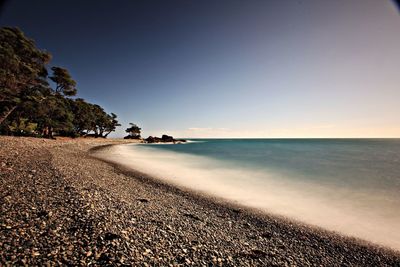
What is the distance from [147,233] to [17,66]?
2652 centimetres

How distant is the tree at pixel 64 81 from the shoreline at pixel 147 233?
3295 cm

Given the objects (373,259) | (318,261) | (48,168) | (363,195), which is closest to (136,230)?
(318,261)

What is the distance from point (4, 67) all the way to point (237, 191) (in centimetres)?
2717

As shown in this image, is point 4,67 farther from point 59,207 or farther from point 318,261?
point 318,261

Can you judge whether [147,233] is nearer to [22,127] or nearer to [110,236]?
[110,236]

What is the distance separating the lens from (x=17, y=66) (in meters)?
19.8

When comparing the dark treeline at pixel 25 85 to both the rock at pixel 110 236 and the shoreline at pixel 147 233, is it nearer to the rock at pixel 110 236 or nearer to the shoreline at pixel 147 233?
the shoreline at pixel 147 233

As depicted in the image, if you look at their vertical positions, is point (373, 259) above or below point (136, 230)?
below

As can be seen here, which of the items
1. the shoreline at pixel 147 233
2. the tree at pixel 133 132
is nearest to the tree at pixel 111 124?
the tree at pixel 133 132

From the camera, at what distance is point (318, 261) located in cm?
539

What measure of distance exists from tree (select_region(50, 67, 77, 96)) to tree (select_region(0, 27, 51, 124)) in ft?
17.2

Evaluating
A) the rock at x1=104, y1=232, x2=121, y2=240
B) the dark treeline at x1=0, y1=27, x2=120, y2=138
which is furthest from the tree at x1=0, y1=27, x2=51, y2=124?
the rock at x1=104, y1=232, x2=121, y2=240

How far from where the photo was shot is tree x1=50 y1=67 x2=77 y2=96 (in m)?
33.5

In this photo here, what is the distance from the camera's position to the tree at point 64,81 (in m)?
33.5
